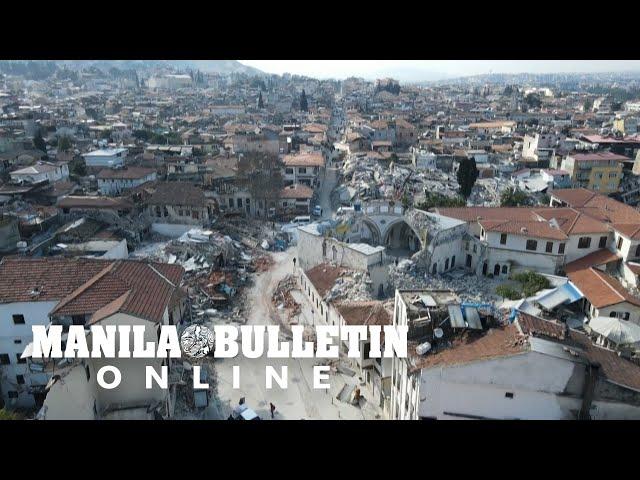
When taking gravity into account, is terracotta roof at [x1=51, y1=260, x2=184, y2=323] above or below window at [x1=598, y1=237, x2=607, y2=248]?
above

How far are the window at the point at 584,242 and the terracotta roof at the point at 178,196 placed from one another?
672 inches

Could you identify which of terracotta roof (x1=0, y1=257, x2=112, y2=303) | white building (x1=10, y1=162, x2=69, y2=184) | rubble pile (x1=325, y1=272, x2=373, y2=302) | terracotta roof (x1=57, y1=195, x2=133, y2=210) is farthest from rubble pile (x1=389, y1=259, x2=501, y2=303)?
white building (x1=10, y1=162, x2=69, y2=184)

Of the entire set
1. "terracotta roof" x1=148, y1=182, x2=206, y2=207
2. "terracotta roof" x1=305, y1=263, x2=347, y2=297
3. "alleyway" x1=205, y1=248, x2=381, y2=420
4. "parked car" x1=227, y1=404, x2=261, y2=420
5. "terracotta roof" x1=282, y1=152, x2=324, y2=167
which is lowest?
"alleyway" x1=205, y1=248, x2=381, y2=420

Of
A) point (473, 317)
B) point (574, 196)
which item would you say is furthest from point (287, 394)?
point (574, 196)

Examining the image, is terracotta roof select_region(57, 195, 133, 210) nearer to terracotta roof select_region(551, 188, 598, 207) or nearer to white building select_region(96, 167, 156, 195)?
white building select_region(96, 167, 156, 195)

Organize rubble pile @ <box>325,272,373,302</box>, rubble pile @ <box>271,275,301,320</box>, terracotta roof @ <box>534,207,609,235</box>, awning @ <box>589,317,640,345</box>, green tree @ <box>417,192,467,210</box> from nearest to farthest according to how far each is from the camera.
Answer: awning @ <box>589,317,640,345</box>, rubble pile @ <box>325,272,373,302</box>, rubble pile @ <box>271,275,301,320</box>, terracotta roof @ <box>534,207,609,235</box>, green tree @ <box>417,192,467,210</box>

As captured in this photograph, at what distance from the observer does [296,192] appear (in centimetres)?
2648

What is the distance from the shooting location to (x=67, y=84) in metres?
103

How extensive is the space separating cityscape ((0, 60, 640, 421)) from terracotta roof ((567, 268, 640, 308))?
0.33 feet

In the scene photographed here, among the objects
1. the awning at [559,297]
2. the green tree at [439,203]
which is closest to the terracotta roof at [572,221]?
the awning at [559,297]

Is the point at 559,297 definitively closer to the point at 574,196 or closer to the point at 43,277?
the point at 574,196

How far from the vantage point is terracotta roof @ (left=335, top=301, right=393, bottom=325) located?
13.2 metres

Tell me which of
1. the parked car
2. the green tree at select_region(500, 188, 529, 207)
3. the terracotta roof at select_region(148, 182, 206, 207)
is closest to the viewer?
the parked car
